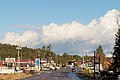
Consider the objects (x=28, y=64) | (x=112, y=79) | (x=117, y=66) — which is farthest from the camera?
(x=28, y=64)

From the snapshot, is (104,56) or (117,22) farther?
(104,56)

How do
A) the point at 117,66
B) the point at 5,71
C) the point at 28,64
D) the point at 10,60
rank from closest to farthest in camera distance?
the point at 117,66 < the point at 5,71 < the point at 10,60 < the point at 28,64

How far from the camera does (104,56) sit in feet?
436

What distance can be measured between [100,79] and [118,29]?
10876mm

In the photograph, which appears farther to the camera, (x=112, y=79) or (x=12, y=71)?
(x=12, y=71)

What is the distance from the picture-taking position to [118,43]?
2618 inches

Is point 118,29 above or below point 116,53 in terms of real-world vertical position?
above

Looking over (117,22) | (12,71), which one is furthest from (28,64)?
(117,22)

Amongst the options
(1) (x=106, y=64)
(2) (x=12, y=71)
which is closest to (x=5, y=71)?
(2) (x=12, y=71)

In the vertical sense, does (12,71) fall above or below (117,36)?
below

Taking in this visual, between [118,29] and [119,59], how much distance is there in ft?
21.7

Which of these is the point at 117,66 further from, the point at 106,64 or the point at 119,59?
the point at 106,64

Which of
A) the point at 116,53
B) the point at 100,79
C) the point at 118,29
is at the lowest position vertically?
the point at 100,79

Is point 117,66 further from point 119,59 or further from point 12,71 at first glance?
point 12,71
